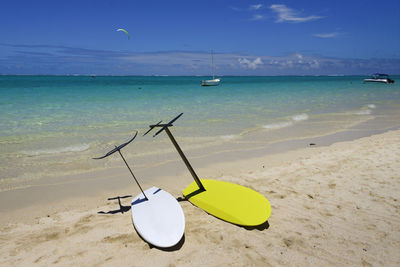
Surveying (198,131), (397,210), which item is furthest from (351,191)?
(198,131)

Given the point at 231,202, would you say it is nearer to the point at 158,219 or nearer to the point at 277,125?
the point at 158,219

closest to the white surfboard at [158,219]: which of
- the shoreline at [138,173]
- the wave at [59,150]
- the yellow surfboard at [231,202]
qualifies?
the yellow surfboard at [231,202]

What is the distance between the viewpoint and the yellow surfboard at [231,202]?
13.3 ft

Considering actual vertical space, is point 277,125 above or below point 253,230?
below

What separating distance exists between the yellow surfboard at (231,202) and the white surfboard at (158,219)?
547mm

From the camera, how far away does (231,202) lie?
448cm

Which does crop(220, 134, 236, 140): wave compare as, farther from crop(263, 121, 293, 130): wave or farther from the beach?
crop(263, 121, 293, 130): wave

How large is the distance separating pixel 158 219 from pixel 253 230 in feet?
4.78

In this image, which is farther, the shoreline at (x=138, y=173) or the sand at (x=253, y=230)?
the shoreline at (x=138, y=173)

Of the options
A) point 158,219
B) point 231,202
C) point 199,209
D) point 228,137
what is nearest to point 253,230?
point 231,202

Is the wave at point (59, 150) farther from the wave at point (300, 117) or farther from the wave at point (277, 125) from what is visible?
the wave at point (300, 117)

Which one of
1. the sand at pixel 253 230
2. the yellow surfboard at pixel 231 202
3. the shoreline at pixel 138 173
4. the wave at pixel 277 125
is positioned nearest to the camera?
the sand at pixel 253 230

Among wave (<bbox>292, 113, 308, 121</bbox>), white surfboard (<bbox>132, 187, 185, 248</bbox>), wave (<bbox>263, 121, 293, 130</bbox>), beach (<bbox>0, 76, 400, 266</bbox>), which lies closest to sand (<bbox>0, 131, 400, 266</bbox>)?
beach (<bbox>0, 76, 400, 266</bbox>)

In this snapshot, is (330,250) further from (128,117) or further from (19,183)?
(128,117)
